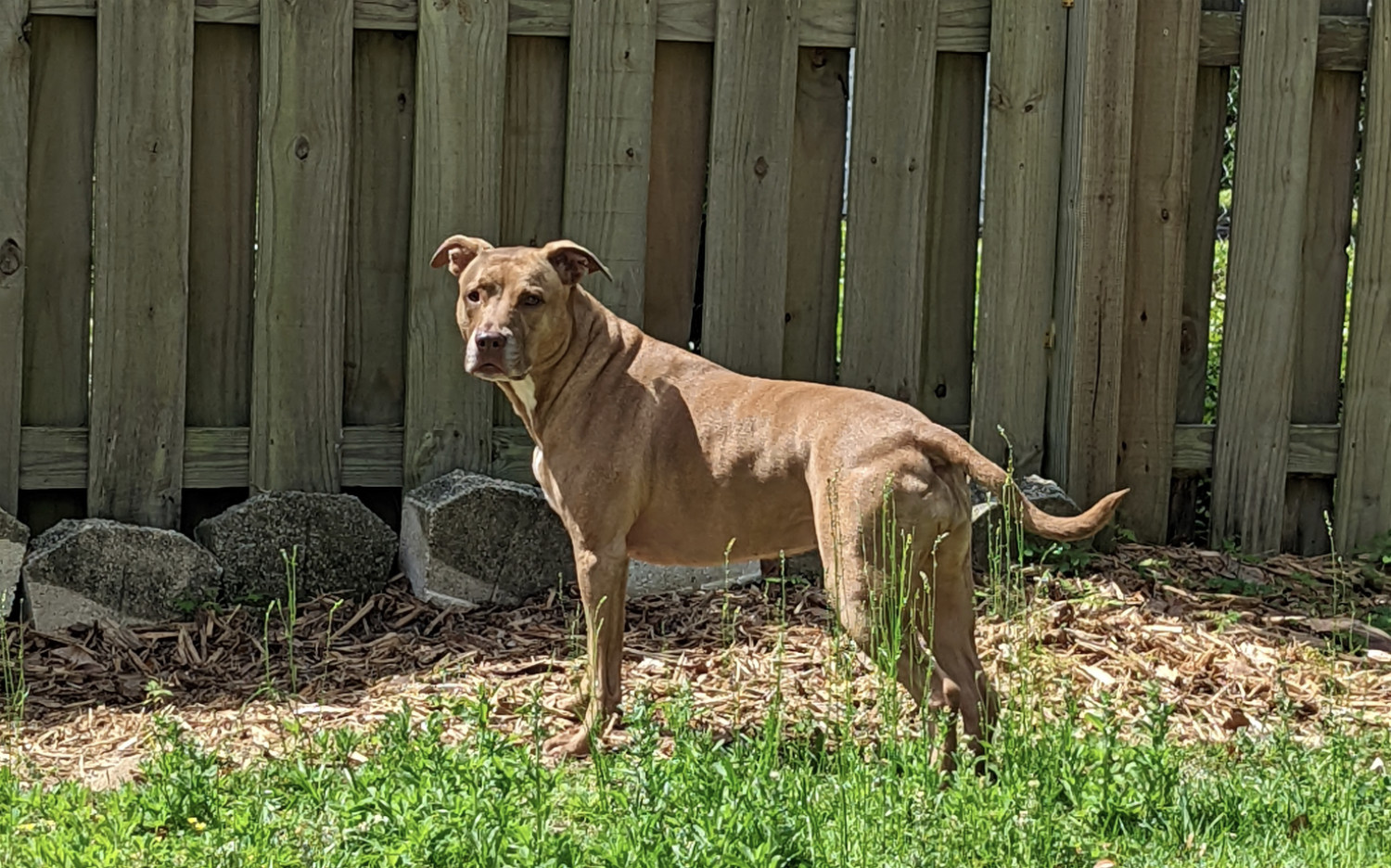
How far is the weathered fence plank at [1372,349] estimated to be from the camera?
6.78m


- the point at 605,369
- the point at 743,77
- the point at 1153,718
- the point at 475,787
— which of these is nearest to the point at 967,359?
the point at 743,77

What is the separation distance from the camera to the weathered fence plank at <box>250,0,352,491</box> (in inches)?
244

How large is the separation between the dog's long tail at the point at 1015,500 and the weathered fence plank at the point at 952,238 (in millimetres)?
2050

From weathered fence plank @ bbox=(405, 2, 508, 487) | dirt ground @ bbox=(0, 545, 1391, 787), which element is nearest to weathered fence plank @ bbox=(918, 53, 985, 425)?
dirt ground @ bbox=(0, 545, 1391, 787)

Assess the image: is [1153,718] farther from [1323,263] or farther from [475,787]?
[1323,263]

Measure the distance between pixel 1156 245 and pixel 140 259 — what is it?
3783 mm

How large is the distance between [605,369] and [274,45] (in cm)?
185

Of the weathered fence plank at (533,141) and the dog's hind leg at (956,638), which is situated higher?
the weathered fence plank at (533,141)

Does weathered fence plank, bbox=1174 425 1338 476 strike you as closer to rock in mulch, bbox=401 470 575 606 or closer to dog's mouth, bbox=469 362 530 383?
rock in mulch, bbox=401 470 575 606

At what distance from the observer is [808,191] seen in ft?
21.7

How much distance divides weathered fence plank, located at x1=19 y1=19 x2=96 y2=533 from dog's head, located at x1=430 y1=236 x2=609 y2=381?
66.2 inches

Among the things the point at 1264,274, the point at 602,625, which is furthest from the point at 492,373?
the point at 1264,274

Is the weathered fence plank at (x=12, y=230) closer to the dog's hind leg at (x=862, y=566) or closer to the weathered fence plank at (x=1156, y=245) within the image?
the dog's hind leg at (x=862, y=566)

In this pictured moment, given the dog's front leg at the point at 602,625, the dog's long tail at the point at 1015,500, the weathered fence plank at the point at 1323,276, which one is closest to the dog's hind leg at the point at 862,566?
the dog's long tail at the point at 1015,500
